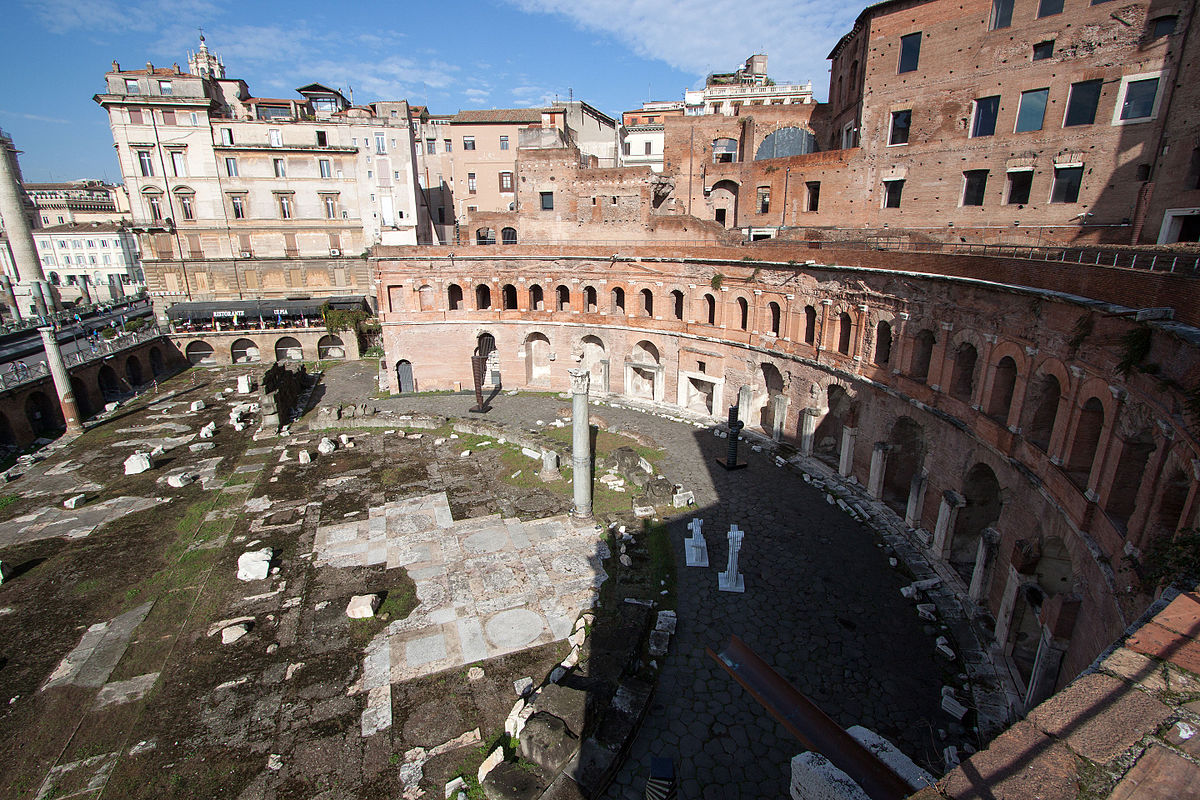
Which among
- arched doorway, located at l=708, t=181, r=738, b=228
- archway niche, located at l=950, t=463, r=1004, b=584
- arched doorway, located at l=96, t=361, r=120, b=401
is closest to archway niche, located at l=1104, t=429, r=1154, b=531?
archway niche, located at l=950, t=463, r=1004, b=584

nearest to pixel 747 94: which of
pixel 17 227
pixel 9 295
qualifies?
pixel 17 227

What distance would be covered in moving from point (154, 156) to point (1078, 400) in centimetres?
4802

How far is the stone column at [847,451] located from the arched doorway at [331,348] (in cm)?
3102

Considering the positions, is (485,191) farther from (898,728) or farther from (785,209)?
(898,728)

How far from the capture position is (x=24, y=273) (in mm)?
39188

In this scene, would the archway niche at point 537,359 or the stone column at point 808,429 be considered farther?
the archway niche at point 537,359

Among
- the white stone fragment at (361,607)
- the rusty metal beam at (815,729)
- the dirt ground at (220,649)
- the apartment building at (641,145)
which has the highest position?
the apartment building at (641,145)

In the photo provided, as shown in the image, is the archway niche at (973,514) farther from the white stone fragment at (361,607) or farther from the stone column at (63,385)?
the stone column at (63,385)

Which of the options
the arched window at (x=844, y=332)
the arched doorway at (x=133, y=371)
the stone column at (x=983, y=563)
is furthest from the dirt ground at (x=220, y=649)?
the arched doorway at (x=133, y=371)

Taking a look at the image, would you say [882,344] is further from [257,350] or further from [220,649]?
[257,350]

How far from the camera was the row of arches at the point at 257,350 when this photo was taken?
35.8 meters

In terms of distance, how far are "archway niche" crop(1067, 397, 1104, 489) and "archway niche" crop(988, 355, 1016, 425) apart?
2396 millimetres

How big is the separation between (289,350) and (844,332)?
3340cm

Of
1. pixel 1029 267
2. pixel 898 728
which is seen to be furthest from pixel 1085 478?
pixel 898 728
